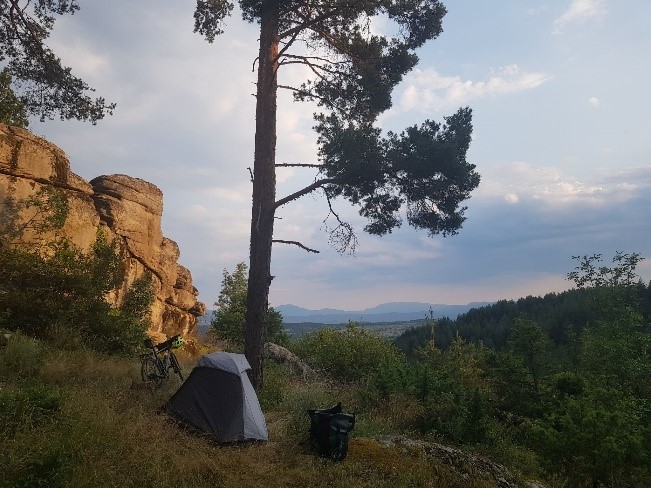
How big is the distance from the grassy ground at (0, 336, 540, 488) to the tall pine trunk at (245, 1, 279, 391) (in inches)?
82.3

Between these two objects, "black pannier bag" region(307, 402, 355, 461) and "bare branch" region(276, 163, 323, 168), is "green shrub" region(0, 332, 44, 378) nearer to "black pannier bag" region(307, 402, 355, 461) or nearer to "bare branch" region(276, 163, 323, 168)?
"black pannier bag" region(307, 402, 355, 461)

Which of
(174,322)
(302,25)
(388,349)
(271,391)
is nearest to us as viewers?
(271,391)

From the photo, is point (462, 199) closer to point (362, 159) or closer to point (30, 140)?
point (362, 159)

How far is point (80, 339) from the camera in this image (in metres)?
11.4

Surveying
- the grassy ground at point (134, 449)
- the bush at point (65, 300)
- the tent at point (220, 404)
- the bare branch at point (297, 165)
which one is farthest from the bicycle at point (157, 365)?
the bare branch at point (297, 165)

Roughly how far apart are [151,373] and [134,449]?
4.35 m

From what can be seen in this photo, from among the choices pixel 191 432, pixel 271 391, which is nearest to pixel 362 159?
pixel 271 391

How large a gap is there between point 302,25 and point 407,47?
118 inches

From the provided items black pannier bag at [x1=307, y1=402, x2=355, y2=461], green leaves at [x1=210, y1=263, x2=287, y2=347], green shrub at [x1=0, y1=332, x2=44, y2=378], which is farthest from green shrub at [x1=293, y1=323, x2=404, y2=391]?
green shrub at [x1=0, y1=332, x2=44, y2=378]

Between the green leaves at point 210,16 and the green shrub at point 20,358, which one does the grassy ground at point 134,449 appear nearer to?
the green shrub at point 20,358

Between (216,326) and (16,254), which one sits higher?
(16,254)

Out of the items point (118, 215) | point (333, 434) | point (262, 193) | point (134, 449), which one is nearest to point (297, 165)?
point (262, 193)

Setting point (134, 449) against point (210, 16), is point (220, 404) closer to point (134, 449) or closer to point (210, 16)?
point (134, 449)

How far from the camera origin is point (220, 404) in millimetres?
7848
